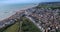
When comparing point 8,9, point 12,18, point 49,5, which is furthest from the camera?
point 49,5

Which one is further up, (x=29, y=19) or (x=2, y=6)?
(x=2, y=6)

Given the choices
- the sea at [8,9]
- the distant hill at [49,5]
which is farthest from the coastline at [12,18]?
Result: the distant hill at [49,5]

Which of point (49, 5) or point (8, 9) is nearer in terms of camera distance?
point (8, 9)

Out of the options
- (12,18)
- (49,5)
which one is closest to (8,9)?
(12,18)

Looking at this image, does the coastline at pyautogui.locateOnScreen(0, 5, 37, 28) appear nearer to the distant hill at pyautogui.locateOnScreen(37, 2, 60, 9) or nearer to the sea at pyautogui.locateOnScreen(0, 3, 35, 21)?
the sea at pyautogui.locateOnScreen(0, 3, 35, 21)

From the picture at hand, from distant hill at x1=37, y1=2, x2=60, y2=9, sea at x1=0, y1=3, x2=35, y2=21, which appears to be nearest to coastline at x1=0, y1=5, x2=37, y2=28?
sea at x1=0, y1=3, x2=35, y2=21

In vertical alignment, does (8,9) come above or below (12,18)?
above

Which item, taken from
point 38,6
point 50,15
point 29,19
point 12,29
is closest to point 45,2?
point 38,6

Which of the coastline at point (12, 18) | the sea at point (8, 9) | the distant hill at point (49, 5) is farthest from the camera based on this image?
the distant hill at point (49, 5)

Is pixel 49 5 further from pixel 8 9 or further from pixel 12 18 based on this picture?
pixel 12 18

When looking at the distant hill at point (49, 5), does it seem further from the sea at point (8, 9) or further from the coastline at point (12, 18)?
the coastline at point (12, 18)

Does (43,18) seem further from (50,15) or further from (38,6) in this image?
(38,6)
